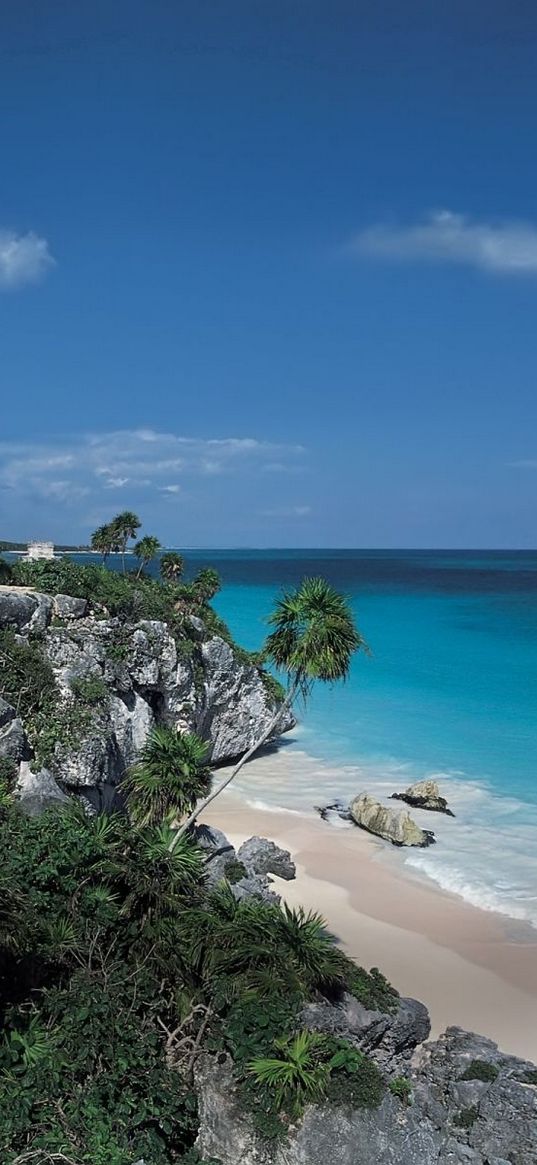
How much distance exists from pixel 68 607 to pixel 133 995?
1552 centimetres

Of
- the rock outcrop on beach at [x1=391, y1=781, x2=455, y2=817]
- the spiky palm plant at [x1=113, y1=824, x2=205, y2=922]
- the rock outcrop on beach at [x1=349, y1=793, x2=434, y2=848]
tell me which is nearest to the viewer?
the spiky palm plant at [x1=113, y1=824, x2=205, y2=922]

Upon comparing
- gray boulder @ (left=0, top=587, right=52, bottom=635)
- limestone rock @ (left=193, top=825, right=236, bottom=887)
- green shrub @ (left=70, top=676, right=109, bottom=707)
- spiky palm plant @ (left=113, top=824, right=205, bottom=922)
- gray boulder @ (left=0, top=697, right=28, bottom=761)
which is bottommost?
limestone rock @ (left=193, top=825, right=236, bottom=887)

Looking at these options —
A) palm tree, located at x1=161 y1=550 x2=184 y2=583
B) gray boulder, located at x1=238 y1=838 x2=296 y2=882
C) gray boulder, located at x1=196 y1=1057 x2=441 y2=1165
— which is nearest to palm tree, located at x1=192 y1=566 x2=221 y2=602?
palm tree, located at x1=161 y1=550 x2=184 y2=583

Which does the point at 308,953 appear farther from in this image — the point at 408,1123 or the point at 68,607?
the point at 68,607

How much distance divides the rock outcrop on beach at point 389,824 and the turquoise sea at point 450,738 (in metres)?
0.57

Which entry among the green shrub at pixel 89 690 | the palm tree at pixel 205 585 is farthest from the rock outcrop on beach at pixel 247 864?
the palm tree at pixel 205 585

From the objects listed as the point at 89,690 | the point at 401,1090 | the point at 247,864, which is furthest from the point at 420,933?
the point at 89,690

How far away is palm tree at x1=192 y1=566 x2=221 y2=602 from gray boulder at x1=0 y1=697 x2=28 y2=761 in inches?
443

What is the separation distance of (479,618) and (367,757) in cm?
5035

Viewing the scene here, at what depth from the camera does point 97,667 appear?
77.4ft

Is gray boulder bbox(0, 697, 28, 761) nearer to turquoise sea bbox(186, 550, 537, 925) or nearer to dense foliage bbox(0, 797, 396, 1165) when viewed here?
dense foliage bbox(0, 797, 396, 1165)

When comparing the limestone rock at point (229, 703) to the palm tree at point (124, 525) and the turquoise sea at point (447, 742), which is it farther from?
the palm tree at point (124, 525)

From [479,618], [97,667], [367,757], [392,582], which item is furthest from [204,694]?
[392,582]

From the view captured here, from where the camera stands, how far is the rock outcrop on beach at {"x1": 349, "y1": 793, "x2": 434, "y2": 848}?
75.3ft
